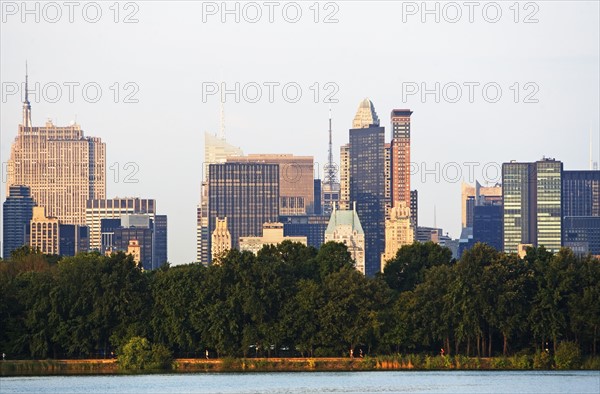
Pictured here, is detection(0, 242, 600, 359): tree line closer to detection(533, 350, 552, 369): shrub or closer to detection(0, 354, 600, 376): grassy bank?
detection(0, 354, 600, 376): grassy bank

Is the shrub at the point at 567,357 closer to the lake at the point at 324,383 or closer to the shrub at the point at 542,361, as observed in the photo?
the shrub at the point at 542,361

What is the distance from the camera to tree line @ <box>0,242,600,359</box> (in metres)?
111

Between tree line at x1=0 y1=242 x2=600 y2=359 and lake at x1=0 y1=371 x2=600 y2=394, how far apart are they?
5.02m

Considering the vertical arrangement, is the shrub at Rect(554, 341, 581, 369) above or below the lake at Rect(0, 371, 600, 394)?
above

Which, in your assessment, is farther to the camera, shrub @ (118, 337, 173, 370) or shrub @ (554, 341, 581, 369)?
shrub @ (118, 337, 173, 370)

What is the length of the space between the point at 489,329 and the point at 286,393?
2469 cm

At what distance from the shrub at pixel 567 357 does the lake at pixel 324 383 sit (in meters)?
3.06

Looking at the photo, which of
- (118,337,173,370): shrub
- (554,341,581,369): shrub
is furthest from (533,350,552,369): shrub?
(118,337,173,370): shrub

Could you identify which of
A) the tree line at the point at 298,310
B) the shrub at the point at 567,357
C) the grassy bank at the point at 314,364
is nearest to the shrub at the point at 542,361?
the grassy bank at the point at 314,364

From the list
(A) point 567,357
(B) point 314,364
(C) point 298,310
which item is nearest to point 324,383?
(B) point 314,364

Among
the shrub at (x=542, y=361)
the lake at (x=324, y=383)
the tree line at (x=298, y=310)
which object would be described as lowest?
the lake at (x=324, y=383)

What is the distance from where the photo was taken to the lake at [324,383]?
306 feet

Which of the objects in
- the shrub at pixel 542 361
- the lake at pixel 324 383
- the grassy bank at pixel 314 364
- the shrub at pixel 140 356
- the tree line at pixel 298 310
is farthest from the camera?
the tree line at pixel 298 310

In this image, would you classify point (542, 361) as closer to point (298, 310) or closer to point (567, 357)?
point (567, 357)
